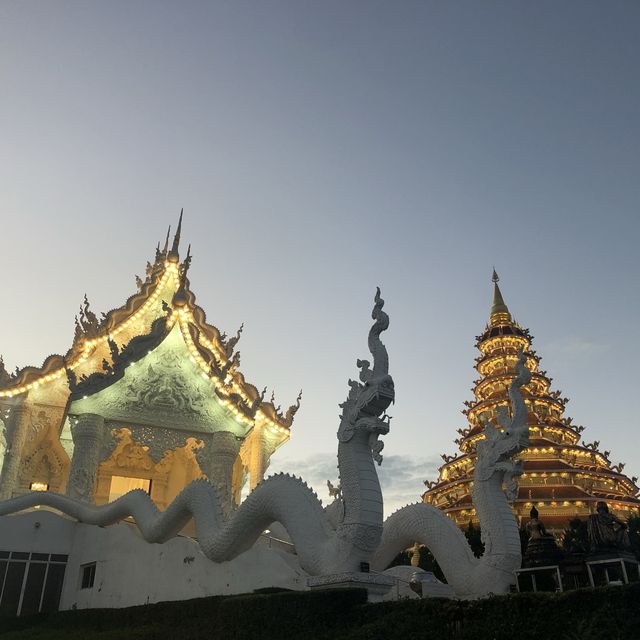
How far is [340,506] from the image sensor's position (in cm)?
1004

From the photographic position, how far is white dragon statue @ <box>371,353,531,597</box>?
10.4m

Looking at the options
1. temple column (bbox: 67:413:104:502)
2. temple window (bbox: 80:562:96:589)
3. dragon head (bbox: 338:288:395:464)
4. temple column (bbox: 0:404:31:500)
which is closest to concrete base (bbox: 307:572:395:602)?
dragon head (bbox: 338:288:395:464)

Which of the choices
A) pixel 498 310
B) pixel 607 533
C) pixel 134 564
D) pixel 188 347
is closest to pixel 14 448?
pixel 188 347

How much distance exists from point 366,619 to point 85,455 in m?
11.6

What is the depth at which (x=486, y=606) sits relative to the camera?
6266 mm

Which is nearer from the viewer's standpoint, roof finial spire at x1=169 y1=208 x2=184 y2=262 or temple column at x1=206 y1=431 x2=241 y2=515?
temple column at x1=206 y1=431 x2=241 y2=515

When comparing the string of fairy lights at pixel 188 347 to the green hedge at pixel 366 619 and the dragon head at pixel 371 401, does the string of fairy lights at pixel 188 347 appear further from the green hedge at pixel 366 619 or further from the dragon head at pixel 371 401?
the dragon head at pixel 371 401

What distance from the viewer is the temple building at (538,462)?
25297mm

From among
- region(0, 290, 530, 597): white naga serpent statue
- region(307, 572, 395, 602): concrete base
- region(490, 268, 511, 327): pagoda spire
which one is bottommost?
region(307, 572, 395, 602): concrete base

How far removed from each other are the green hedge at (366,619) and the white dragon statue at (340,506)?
47.8 inches

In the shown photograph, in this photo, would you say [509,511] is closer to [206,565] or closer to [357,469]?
[357,469]

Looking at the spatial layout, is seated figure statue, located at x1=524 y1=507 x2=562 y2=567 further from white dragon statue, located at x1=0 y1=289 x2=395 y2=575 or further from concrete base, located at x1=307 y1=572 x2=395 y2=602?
white dragon statue, located at x1=0 y1=289 x2=395 y2=575

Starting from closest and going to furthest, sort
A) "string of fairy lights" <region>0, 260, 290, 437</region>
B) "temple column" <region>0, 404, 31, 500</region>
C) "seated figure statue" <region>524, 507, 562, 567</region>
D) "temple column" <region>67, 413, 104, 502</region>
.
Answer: "seated figure statue" <region>524, 507, 562, 567</region> < "temple column" <region>67, 413, 104, 502</region> < "temple column" <region>0, 404, 31, 500</region> < "string of fairy lights" <region>0, 260, 290, 437</region>

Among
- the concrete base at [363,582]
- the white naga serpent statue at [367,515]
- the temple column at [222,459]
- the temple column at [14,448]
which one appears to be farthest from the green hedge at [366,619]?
the temple column at [14,448]
